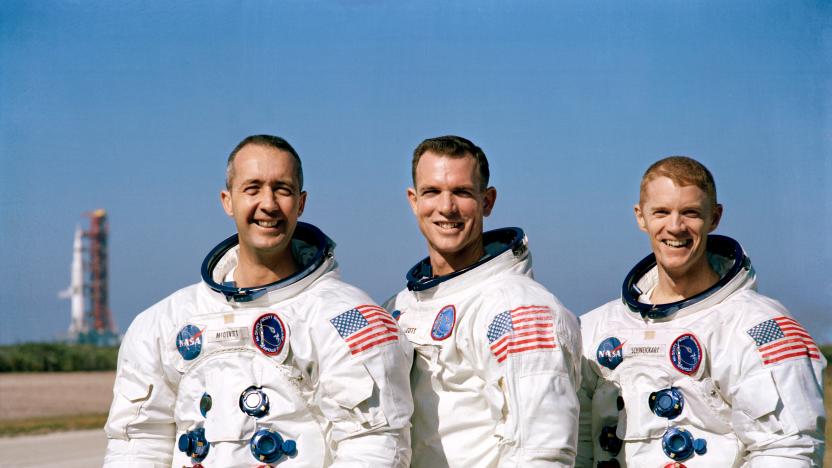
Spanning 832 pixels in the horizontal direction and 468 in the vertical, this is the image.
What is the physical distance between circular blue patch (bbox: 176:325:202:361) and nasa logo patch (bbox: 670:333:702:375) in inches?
94.7

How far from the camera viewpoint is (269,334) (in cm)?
461

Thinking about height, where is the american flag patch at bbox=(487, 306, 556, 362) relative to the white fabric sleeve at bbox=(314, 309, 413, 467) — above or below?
above

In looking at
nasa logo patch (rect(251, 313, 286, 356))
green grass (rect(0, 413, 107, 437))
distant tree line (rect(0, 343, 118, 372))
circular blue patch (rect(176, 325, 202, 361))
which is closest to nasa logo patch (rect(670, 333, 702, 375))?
nasa logo patch (rect(251, 313, 286, 356))

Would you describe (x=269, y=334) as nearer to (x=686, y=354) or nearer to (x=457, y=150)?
(x=457, y=150)

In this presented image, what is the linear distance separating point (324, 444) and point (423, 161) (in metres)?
1.56

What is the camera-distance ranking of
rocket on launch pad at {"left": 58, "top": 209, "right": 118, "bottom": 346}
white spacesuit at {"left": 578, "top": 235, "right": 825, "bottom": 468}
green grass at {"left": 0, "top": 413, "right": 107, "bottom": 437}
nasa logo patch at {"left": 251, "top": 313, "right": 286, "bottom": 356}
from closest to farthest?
nasa logo patch at {"left": 251, "top": 313, "right": 286, "bottom": 356}
white spacesuit at {"left": 578, "top": 235, "right": 825, "bottom": 468}
green grass at {"left": 0, "top": 413, "right": 107, "bottom": 437}
rocket on launch pad at {"left": 58, "top": 209, "right": 118, "bottom": 346}

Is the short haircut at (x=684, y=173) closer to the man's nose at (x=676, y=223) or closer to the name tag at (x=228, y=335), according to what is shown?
the man's nose at (x=676, y=223)

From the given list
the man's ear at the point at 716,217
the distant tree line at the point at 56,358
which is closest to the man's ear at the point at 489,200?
the man's ear at the point at 716,217

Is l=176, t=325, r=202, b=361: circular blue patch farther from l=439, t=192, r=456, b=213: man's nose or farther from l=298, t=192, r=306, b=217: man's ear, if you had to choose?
l=439, t=192, r=456, b=213: man's nose

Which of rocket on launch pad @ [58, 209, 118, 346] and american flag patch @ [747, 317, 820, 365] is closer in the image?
american flag patch @ [747, 317, 820, 365]

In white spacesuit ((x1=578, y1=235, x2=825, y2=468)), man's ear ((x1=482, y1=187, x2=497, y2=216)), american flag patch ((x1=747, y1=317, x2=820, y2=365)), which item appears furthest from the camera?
man's ear ((x1=482, y1=187, x2=497, y2=216))

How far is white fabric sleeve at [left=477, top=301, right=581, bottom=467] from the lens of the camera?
14.2 feet

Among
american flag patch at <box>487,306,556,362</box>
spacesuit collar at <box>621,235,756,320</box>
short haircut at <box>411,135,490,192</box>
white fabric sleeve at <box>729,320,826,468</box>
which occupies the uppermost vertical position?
short haircut at <box>411,135,490,192</box>

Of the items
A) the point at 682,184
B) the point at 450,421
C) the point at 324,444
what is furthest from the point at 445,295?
the point at 682,184
